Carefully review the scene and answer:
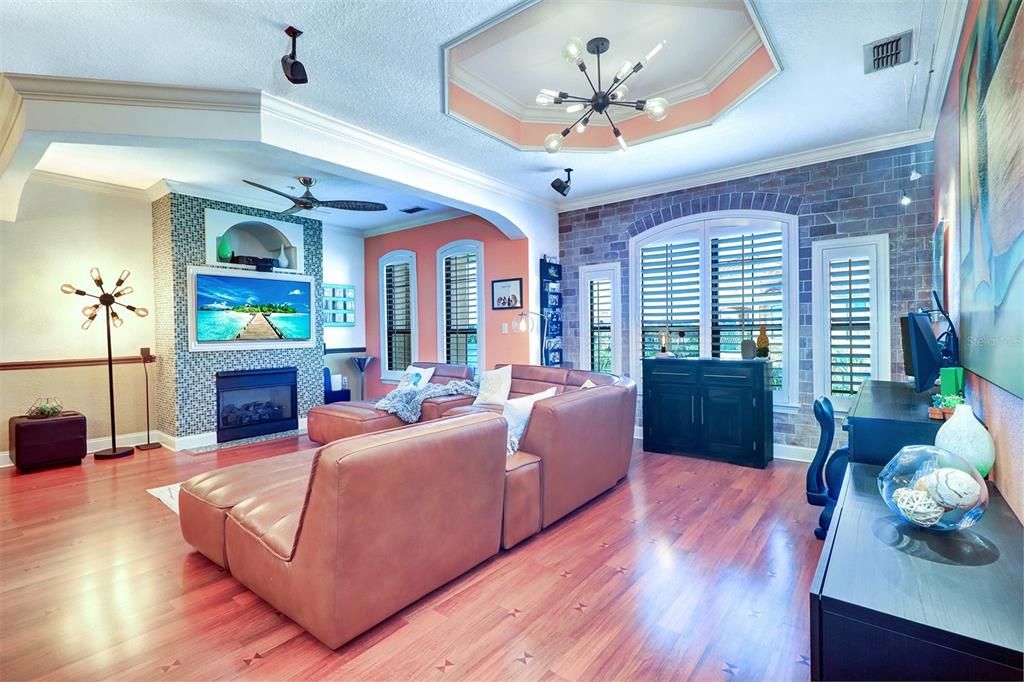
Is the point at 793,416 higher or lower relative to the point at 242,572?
higher

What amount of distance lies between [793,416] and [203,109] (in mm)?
5472

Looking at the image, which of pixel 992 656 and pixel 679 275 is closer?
pixel 992 656

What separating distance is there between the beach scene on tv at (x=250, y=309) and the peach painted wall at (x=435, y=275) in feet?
4.67

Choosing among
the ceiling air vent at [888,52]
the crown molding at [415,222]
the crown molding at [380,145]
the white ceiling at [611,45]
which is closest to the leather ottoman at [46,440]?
the crown molding at [380,145]

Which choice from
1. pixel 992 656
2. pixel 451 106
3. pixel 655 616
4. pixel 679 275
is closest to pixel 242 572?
pixel 655 616

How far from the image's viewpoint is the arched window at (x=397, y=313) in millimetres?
7059

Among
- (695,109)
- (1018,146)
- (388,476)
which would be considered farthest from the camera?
(695,109)

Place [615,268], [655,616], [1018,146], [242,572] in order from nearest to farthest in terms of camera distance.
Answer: [1018,146], [655,616], [242,572], [615,268]

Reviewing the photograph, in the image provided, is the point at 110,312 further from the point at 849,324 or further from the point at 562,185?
the point at 849,324

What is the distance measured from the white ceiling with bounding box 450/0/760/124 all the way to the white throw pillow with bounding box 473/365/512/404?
8.94 ft

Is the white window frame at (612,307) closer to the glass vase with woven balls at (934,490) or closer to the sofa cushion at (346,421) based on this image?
the sofa cushion at (346,421)

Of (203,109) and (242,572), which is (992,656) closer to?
(242,572)

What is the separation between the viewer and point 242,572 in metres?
2.27

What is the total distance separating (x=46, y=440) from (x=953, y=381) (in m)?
6.78
